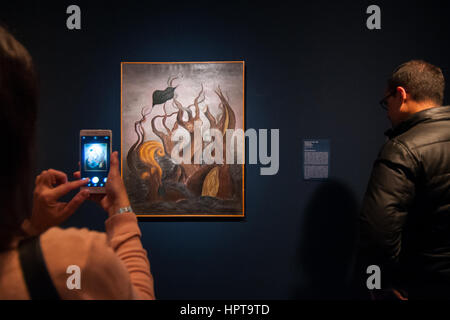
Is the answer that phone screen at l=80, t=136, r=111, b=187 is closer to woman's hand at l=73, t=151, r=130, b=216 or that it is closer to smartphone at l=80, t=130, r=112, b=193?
smartphone at l=80, t=130, r=112, b=193

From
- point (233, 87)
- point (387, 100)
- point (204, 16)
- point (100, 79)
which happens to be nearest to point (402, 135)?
point (387, 100)

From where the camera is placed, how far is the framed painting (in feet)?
6.44

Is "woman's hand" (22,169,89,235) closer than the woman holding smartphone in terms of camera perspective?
No

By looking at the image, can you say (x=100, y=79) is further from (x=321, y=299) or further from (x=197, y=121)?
(x=321, y=299)

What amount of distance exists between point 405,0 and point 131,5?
189 cm

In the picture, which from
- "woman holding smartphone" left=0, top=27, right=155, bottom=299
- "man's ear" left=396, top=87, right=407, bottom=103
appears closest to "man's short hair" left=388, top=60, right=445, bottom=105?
"man's ear" left=396, top=87, right=407, bottom=103

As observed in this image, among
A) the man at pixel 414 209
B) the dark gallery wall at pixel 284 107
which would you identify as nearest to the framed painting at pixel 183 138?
the dark gallery wall at pixel 284 107

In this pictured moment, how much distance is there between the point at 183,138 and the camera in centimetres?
197

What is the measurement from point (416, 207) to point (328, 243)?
32.0 inches

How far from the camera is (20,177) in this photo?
0.56m

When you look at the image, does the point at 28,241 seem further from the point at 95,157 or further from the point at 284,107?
the point at 284,107

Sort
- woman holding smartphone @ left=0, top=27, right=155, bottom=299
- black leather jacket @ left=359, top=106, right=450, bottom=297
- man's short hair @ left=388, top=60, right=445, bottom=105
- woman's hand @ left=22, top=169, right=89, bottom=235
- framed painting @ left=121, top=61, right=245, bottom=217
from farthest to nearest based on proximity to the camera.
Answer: framed painting @ left=121, top=61, right=245, bottom=217 → man's short hair @ left=388, top=60, right=445, bottom=105 → black leather jacket @ left=359, top=106, right=450, bottom=297 → woman's hand @ left=22, top=169, right=89, bottom=235 → woman holding smartphone @ left=0, top=27, right=155, bottom=299

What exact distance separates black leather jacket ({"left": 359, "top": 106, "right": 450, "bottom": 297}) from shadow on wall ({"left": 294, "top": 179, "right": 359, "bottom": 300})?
66cm

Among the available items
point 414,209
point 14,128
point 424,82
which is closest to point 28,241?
point 14,128
